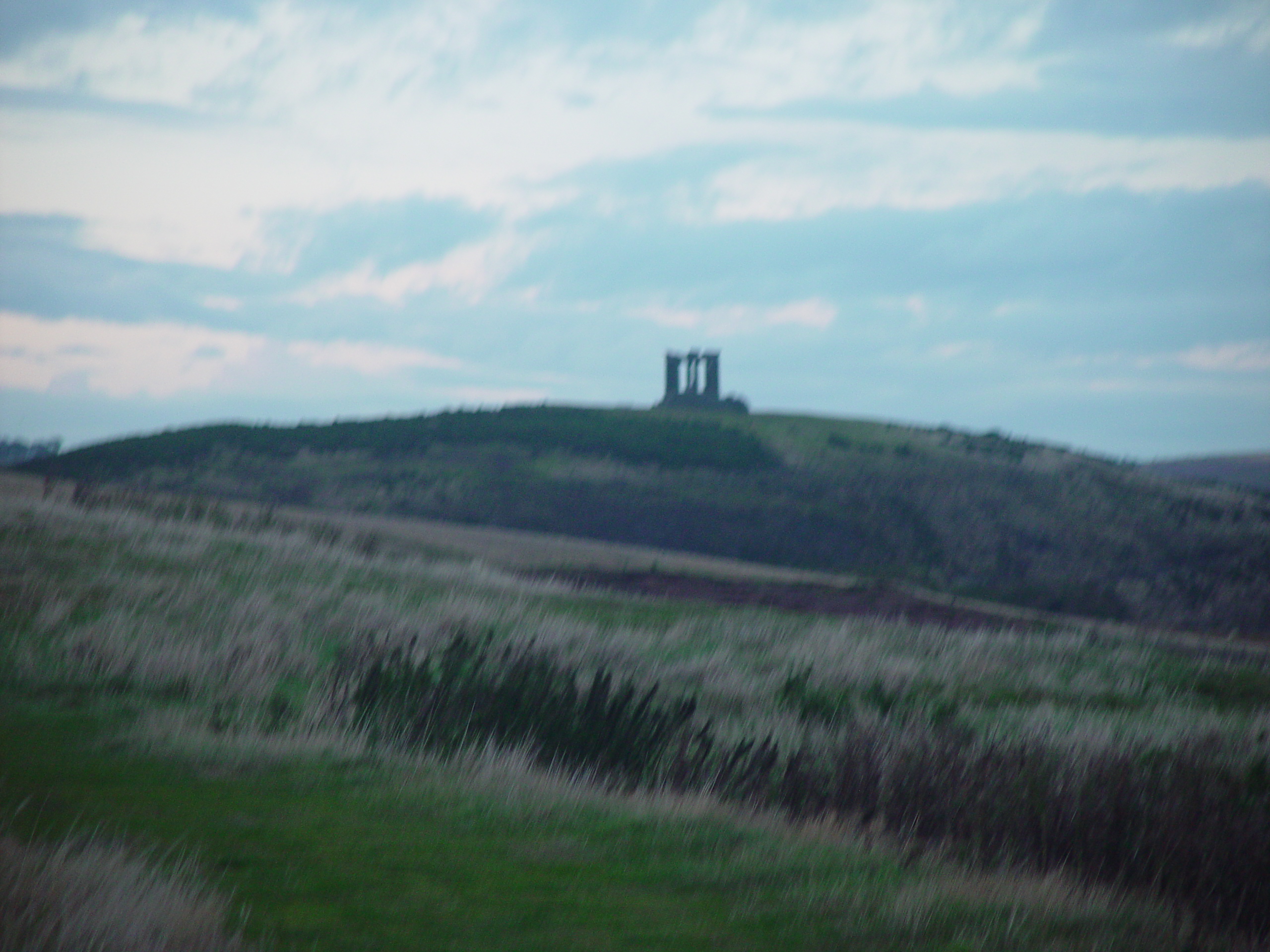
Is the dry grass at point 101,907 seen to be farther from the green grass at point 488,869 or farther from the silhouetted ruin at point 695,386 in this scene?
the silhouetted ruin at point 695,386

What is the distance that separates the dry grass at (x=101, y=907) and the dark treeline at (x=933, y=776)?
12.6 feet

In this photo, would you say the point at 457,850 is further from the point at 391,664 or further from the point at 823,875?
the point at 391,664

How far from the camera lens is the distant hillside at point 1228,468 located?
373 ft

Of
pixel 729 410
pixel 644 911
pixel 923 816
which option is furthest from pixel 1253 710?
pixel 729 410

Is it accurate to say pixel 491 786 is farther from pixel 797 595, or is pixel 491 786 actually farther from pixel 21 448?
pixel 21 448

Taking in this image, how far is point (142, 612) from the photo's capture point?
1334 cm

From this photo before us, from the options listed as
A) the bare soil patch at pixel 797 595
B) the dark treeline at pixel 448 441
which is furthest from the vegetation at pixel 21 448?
the bare soil patch at pixel 797 595

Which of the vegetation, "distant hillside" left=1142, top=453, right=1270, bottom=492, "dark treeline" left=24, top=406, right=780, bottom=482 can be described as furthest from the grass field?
"distant hillside" left=1142, top=453, right=1270, bottom=492

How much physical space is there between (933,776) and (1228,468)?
128 m

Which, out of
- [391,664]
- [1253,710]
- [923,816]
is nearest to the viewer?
[923,816]

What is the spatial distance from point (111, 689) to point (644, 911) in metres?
6.18

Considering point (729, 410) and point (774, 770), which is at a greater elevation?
point (729, 410)

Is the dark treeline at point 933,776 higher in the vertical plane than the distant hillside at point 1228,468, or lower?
lower

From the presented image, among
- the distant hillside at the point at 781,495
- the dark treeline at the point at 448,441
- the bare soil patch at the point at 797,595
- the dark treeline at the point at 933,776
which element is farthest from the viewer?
the dark treeline at the point at 448,441
